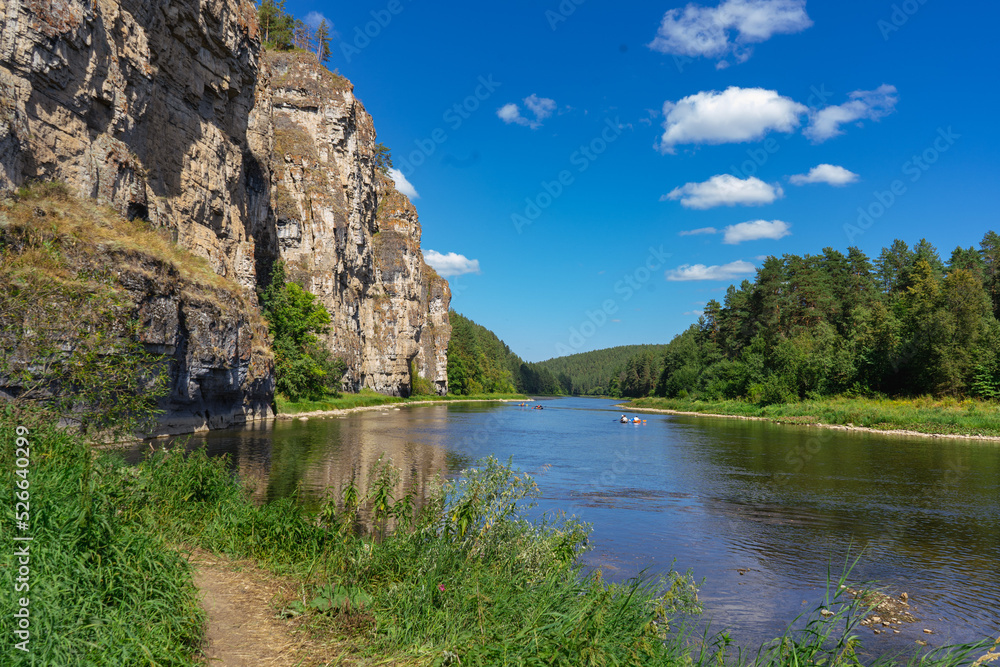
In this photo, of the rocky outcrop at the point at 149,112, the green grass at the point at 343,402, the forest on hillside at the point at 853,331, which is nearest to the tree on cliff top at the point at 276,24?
the rocky outcrop at the point at 149,112

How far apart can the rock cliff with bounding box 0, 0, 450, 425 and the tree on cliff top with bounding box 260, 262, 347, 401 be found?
4065mm

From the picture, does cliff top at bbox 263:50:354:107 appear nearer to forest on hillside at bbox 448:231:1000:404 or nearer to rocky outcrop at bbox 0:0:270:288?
rocky outcrop at bbox 0:0:270:288

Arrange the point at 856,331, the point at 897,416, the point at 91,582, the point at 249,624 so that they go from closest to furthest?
the point at 91,582 → the point at 249,624 → the point at 897,416 → the point at 856,331

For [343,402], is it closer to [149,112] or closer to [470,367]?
[149,112]

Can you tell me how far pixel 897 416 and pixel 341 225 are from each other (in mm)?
68302

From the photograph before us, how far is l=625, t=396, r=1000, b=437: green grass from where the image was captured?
44625 mm

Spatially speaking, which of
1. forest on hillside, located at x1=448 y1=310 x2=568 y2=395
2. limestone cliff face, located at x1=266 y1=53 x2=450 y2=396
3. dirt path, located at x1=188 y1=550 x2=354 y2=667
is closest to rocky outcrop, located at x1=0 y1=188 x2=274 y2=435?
dirt path, located at x1=188 y1=550 x2=354 y2=667

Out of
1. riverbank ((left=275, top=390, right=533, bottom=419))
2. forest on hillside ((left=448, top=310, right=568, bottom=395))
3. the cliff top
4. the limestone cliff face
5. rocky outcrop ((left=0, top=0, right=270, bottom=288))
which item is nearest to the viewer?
rocky outcrop ((left=0, top=0, right=270, bottom=288))

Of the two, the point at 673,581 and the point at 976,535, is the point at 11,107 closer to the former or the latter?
the point at 673,581

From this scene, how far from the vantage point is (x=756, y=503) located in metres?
20.5

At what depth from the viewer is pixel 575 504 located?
750 inches

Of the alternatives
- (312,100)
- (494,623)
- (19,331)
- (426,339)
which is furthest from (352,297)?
(494,623)

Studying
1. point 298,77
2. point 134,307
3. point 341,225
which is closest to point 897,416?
point 134,307

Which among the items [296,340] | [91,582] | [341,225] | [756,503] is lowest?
[756,503]
